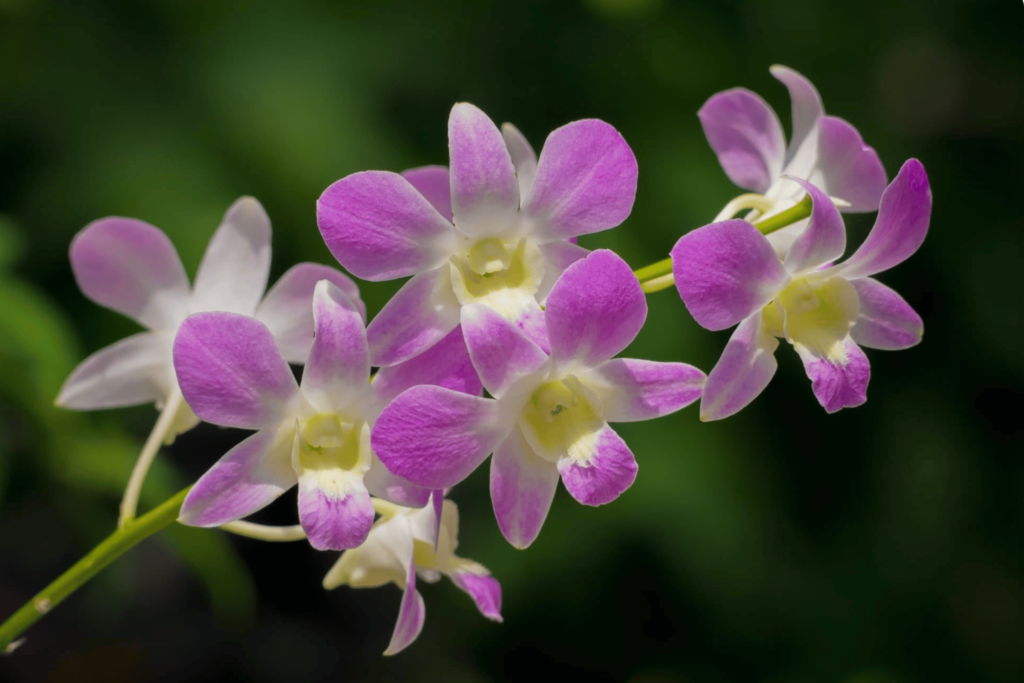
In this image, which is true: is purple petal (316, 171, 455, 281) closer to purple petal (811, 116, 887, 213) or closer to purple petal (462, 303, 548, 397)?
purple petal (462, 303, 548, 397)

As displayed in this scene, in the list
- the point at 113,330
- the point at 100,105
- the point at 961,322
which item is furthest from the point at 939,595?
the point at 100,105

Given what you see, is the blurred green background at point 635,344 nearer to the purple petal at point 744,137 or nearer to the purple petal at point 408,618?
the purple petal at point 744,137

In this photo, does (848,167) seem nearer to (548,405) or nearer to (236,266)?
(548,405)

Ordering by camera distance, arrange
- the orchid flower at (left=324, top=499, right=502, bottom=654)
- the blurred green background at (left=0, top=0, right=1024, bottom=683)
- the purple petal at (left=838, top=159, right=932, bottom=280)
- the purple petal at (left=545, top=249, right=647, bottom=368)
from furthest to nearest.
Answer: the blurred green background at (left=0, top=0, right=1024, bottom=683) < the orchid flower at (left=324, top=499, right=502, bottom=654) < the purple petal at (left=838, top=159, right=932, bottom=280) < the purple petal at (left=545, top=249, right=647, bottom=368)

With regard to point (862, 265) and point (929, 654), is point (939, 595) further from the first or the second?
point (862, 265)

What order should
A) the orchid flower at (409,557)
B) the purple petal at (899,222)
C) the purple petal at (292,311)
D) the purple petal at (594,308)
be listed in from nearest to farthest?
the purple petal at (594,308) → the purple petal at (899,222) → the orchid flower at (409,557) → the purple petal at (292,311)

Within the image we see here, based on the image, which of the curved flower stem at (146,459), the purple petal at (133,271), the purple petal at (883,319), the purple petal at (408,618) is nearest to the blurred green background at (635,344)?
the purple petal at (133,271)

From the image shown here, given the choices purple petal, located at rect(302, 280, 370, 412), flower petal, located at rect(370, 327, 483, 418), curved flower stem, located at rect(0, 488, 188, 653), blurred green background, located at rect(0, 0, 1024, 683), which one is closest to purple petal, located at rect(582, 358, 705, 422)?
flower petal, located at rect(370, 327, 483, 418)
